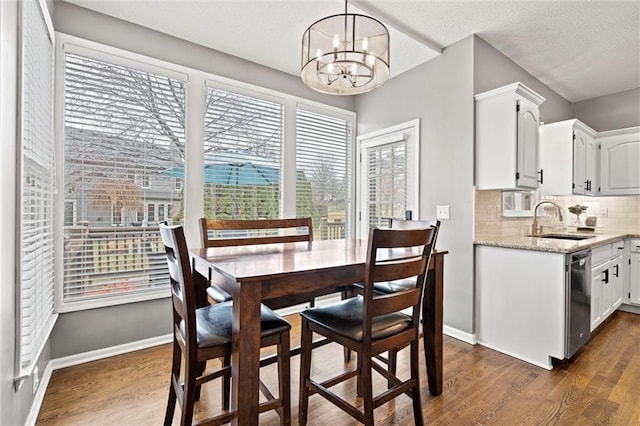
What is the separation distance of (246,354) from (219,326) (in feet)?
0.89

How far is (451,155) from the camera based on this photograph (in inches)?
122

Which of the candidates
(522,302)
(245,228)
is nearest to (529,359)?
(522,302)

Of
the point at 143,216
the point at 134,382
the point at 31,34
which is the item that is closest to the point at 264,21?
the point at 31,34

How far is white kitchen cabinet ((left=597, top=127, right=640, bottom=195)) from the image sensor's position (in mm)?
3854

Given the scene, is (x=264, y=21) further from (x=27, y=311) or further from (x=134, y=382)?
(x=134, y=382)

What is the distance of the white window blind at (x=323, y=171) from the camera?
3.77 metres

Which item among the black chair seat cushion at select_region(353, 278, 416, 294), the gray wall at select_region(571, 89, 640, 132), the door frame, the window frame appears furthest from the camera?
the gray wall at select_region(571, 89, 640, 132)

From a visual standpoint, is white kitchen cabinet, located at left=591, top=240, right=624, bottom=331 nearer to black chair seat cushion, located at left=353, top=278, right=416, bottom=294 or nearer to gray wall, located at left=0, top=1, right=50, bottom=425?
black chair seat cushion, located at left=353, top=278, right=416, bottom=294

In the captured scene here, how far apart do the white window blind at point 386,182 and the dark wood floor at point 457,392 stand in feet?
5.36

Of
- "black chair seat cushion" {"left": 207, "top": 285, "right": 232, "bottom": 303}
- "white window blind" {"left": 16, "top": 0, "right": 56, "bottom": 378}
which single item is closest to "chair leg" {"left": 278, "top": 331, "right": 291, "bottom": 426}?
"black chair seat cushion" {"left": 207, "top": 285, "right": 232, "bottom": 303}

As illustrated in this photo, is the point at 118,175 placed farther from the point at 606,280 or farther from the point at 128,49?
the point at 606,280

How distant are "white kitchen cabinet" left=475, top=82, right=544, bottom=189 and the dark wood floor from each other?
1.47m

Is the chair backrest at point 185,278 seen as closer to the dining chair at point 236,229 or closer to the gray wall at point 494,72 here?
the dining chair at point 236,229

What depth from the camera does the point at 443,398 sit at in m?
1.98
